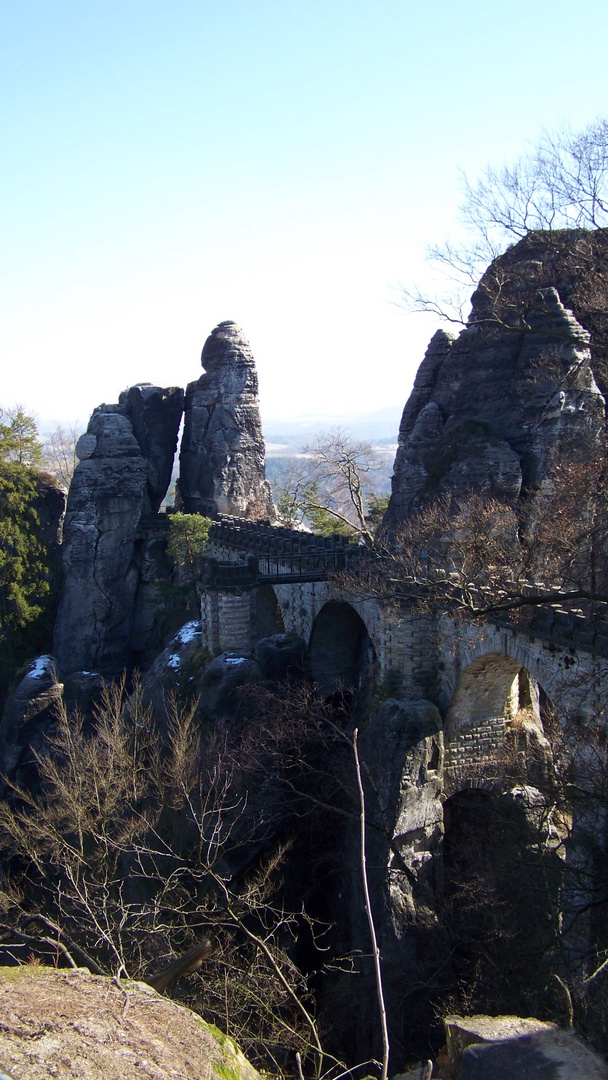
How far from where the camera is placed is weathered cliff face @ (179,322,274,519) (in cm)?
3588

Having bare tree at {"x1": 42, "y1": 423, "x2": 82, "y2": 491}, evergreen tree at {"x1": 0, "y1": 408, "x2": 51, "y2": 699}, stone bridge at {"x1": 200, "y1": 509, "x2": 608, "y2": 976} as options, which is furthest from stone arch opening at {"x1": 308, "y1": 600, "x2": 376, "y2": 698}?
bare tree at {"x1": 42, "y1": 423, "x2": 82, "y2": 491}

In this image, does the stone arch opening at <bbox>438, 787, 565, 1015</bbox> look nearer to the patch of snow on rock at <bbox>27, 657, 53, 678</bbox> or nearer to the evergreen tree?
the patch of snow on rock at <bbox>27, 657, 53, 678</bbox>

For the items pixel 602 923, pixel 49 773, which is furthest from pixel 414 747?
pixel 49 773

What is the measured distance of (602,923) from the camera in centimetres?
1284

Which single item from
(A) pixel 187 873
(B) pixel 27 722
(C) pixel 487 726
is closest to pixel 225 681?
(A) pixel 187 873

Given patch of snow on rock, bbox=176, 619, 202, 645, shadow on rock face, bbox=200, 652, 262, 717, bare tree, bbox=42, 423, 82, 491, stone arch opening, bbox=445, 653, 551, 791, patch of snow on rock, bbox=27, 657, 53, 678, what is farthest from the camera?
bare tree, bbox=42, 423, 82, 491

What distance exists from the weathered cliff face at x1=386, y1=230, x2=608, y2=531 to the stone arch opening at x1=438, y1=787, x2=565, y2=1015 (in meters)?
8.21

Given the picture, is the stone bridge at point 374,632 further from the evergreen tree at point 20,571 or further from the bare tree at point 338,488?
the evergreen tree at point 20,571

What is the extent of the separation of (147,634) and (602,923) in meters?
25.4

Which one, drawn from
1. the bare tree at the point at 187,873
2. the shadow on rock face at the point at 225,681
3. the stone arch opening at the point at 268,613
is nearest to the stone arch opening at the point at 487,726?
the bare tree at the point at 187,873

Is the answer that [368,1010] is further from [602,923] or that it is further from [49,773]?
[49,773]

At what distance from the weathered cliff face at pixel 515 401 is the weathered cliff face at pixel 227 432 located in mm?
11200

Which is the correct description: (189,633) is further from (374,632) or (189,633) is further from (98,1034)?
(98,1034)

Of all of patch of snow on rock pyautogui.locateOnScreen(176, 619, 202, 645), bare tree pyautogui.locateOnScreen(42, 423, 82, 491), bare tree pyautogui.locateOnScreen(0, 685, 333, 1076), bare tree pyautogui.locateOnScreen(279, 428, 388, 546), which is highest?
bare tree pyautogui.locateOnScreen(42, 423, 82, 491)
